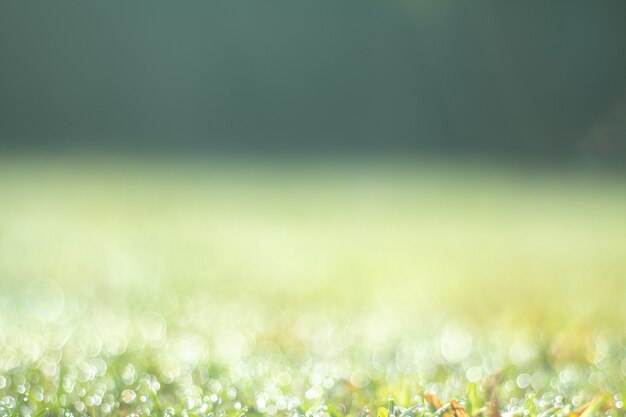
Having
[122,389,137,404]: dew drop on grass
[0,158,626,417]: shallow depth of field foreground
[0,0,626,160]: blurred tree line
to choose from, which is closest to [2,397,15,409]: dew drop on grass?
[0,158,626,417]: shallow depth of field foreground

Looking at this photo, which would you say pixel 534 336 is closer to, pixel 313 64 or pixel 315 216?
pixel 315 216

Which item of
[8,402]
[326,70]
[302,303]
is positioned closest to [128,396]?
[8,402]

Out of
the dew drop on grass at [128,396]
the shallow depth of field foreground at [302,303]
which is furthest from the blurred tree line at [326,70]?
the dew drop on grass at [128,396]

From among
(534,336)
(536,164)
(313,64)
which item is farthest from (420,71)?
(534,336)

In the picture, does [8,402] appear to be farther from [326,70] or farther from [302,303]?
[326,70]

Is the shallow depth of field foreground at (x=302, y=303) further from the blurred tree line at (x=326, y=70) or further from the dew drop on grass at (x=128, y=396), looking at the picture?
the blurred tree line at (x=326, y=70)

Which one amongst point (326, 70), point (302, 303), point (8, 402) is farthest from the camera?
point (326, 70)

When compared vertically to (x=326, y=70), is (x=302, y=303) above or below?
below

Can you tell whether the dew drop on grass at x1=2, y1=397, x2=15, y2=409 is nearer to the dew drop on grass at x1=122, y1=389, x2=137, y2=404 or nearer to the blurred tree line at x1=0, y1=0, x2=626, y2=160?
the dew drop on grass at x1=122, y1=389, x2=137, y2=404
